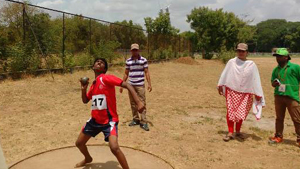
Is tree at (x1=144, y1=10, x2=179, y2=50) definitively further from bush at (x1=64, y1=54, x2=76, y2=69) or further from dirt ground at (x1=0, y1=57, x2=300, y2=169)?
dirt ground at (x1=0, y1=57, x2=300, y2=169)

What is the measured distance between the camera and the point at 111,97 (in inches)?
146

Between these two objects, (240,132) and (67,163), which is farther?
(240,132)

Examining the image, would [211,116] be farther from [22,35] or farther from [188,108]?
[22,35]

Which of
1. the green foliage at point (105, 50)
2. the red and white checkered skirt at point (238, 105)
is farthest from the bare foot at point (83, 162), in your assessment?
the green foliage at point (105, 50)

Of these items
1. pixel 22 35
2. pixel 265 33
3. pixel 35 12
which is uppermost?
pixel 265 33

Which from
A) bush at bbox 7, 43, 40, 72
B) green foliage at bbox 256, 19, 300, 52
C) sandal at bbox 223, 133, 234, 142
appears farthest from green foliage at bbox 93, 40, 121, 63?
green foliage at bbox 256, 19, 300, 52

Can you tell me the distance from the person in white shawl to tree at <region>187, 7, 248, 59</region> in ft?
115

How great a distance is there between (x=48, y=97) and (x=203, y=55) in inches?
1367

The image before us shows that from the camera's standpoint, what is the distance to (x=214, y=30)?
40.7 metres

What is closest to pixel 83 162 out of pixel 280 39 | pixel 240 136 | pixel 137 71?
A: pixel 137 71

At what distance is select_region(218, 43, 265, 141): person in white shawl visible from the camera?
537 centimetres

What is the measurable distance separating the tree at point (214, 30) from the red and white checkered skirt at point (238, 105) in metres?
35.0

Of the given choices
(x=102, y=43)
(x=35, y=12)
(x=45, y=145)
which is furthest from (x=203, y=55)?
(x=45, y=145)

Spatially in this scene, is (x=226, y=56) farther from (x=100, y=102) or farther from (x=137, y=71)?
(x=100, y=102)
